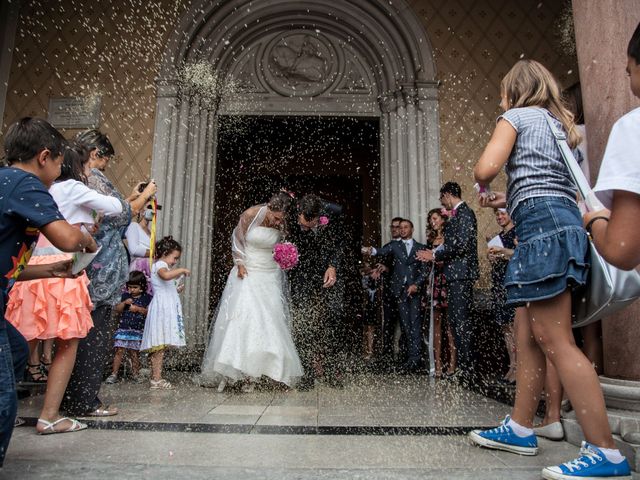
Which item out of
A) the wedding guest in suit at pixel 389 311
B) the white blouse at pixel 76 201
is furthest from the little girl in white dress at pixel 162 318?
the wedding guest in suit at pixel 389 311

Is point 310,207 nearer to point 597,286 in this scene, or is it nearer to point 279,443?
point 279,443

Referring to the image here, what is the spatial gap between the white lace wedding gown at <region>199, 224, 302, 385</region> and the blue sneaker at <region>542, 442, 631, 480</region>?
2.65 m

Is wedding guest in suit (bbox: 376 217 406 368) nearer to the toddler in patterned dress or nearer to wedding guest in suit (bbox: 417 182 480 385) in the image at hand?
wedding guest in suit (bbox: 417 182 480 385)

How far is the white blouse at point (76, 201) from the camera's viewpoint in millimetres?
2387

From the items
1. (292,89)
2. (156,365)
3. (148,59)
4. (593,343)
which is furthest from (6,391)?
(292,89)

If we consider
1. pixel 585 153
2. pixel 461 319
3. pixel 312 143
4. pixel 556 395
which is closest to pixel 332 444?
pixel 556 395

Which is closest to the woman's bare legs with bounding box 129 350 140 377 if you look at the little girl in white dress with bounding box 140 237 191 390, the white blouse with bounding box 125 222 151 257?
the little girl in white dress with bounding box 140 237 191 390

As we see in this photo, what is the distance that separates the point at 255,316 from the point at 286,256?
60cm

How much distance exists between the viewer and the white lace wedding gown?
399 cm

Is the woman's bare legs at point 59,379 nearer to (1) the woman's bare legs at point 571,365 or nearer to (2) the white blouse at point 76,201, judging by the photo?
(2) the white blouse at point 76,201

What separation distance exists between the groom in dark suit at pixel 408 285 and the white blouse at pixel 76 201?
3.84 metres

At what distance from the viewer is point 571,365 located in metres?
1.71

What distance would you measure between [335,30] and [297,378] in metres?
5.49

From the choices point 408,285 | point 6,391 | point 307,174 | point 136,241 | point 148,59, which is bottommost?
point 6,391
